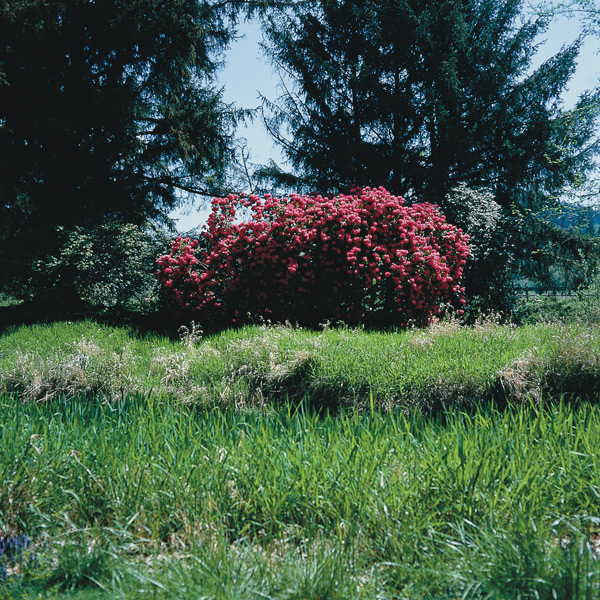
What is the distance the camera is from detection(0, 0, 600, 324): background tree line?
9141 mm

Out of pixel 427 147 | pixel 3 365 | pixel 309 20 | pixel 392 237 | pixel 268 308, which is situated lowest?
pixel 3 365

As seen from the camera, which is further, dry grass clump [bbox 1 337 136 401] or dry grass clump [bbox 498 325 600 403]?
dry grass clump [bbox 1 337 136 401]

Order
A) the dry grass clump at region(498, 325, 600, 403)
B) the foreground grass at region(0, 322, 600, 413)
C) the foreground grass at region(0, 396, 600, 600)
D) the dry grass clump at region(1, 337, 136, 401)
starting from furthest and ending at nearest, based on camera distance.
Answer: the dry grass clump at region(1, 337, 136, 401) < the foreground grass at region(0, 322, 600, 413) < the dry grass clump at region(498, 325, 600, 403) < the foreground grass at region(0, 396, 600, 600)

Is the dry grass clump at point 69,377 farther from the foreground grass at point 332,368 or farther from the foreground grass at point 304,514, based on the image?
the foreground grass at point 304,514

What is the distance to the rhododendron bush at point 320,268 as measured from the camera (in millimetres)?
7457

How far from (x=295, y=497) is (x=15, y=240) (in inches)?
355

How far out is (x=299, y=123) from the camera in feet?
38.8

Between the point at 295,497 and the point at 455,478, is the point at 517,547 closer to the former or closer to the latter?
the point at 455,478

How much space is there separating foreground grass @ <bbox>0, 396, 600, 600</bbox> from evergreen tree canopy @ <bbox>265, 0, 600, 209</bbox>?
9.23m

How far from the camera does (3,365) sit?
560 cm

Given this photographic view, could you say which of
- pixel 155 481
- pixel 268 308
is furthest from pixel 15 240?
pixel 155 481

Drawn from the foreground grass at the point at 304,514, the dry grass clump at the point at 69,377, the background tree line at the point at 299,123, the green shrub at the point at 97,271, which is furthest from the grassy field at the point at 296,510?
the background tree line at the point at 299,123

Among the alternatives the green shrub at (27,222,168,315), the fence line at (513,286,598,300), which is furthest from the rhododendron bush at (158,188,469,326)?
the fence line at (513,286,598,300)

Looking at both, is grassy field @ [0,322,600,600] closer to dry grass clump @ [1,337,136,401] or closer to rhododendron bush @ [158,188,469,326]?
dry grass clump @ [1,337,136,401]
